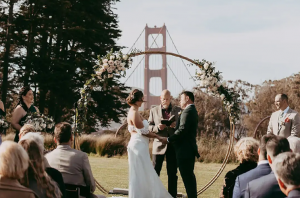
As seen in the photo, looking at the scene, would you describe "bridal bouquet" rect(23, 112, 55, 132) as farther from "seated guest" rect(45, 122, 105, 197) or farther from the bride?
"seated guest" rect(45, 122, 105, 197)

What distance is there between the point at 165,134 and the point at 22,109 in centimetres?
236

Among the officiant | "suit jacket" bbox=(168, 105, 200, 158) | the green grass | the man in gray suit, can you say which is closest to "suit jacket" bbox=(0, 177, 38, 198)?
"suit jacket" bbox=(168, 105, 200, 158)

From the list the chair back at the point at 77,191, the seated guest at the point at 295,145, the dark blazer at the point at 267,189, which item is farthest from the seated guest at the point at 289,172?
the chair back at the point at 77,191

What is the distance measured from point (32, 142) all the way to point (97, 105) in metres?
23.1

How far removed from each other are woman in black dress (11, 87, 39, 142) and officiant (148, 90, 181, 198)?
6.73ft

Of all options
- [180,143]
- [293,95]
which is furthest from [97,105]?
[180,143]

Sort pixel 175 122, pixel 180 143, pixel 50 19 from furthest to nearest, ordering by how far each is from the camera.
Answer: pixel 50 19
pixel 175 122
pixel 180 143

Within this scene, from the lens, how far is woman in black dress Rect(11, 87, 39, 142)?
652 centimetres

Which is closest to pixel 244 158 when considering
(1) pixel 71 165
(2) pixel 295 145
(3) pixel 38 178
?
(2) pixel 295 145

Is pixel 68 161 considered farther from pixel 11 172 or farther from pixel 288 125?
pixel 288 125

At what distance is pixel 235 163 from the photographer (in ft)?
45.7

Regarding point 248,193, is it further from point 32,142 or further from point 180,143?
point 180,143

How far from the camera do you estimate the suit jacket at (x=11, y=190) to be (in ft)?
8.70

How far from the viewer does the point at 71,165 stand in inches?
168
